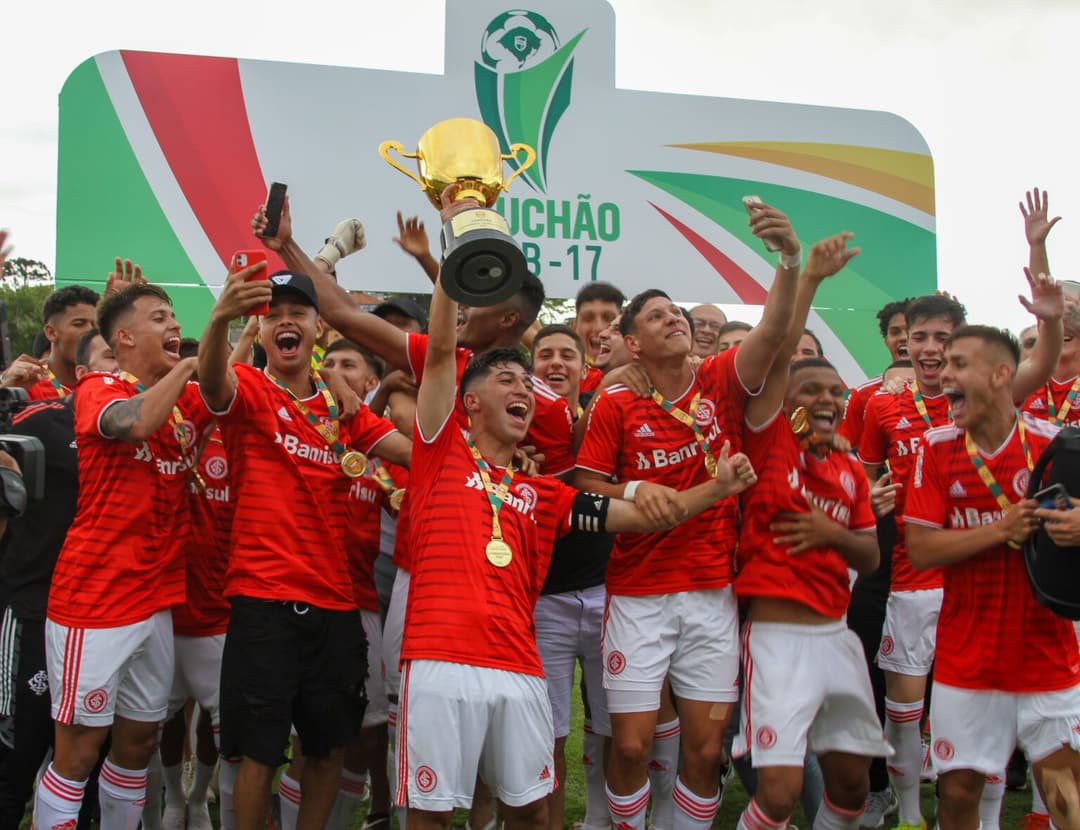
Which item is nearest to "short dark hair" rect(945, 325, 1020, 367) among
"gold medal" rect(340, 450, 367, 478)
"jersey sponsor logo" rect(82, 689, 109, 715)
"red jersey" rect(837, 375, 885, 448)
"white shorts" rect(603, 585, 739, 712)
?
"white shorts" rect(603, 585, 739, 712)

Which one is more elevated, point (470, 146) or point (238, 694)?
point (470, 146)

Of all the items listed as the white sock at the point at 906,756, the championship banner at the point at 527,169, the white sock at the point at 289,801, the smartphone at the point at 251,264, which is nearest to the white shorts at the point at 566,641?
the white sock at the point at 289,801

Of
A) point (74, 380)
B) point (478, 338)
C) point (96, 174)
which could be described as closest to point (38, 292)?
point (96, 174)

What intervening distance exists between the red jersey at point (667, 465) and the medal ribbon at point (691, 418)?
2 centimetres

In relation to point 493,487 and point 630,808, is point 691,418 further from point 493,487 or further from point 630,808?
point 630,808

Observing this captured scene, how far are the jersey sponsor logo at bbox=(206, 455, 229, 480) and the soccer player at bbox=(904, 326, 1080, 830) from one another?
332cm

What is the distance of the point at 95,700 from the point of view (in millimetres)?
4594

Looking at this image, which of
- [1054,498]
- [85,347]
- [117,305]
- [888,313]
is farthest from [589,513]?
[888,313]

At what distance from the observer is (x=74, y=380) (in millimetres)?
6566

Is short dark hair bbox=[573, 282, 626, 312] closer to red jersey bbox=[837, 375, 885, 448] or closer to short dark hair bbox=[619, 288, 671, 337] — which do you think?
red jersey bbox=[837, 375, 885, 448]

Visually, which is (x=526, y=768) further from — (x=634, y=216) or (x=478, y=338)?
(x=634, y=216)

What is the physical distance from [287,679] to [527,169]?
592cm

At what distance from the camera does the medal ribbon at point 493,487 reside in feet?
14.3

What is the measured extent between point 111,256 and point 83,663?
189 inches
